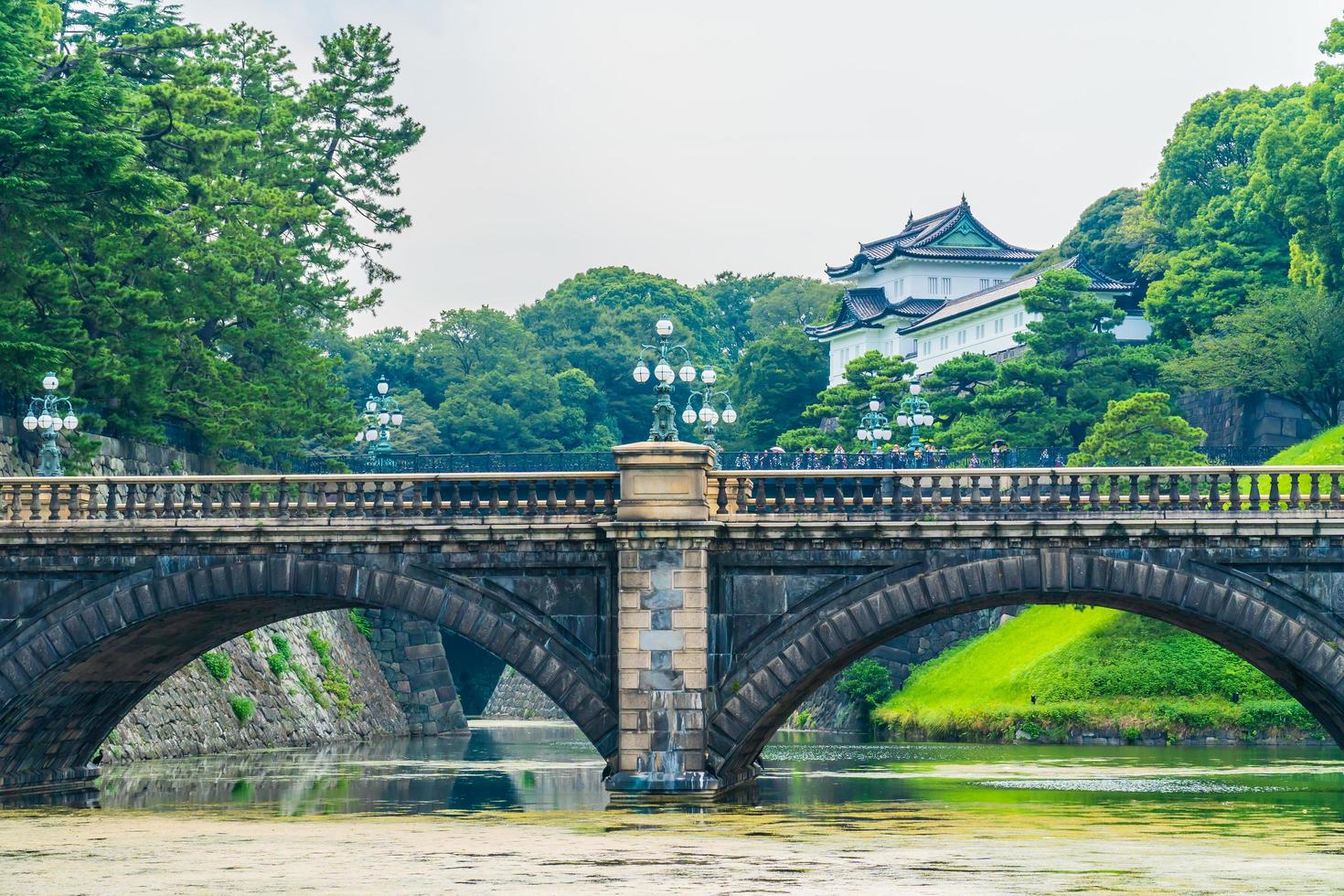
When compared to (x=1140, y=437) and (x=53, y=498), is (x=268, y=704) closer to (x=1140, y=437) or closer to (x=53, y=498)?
(x=53, y=498)

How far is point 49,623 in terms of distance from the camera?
39.3 metres

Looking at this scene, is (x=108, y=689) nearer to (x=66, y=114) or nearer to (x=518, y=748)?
(x=66, y=114)

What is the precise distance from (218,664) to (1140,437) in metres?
33.3

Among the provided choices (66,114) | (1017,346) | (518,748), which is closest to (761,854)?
(66,114)

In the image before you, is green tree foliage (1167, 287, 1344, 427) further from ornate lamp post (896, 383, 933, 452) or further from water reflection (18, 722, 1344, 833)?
water reflection (18, 722, 1344, 833)

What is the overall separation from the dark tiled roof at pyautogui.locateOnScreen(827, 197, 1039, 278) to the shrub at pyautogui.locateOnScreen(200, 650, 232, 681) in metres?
67.1

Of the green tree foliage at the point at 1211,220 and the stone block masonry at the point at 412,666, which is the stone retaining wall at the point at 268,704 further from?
the green tree foliage at the point at 1211,220

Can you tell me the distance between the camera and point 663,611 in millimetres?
38031

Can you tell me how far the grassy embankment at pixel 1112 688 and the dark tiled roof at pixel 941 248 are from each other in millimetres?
46563

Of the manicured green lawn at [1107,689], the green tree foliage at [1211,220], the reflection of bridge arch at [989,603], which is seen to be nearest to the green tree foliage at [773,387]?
the green tree foliage at [1211,220]

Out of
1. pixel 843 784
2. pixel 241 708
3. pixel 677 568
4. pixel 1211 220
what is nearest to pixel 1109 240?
pixel 1211 220

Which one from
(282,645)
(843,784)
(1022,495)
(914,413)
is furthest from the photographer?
(282,645)

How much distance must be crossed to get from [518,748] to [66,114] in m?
29.8

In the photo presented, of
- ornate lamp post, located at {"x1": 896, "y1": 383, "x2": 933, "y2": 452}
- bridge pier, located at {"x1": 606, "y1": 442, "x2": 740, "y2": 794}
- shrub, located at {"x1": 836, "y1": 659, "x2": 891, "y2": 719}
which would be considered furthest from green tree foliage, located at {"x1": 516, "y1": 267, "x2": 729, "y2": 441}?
bridge pier, located at {"x1": 606, "y1": 442, "x2": 740, "y2": 794}
